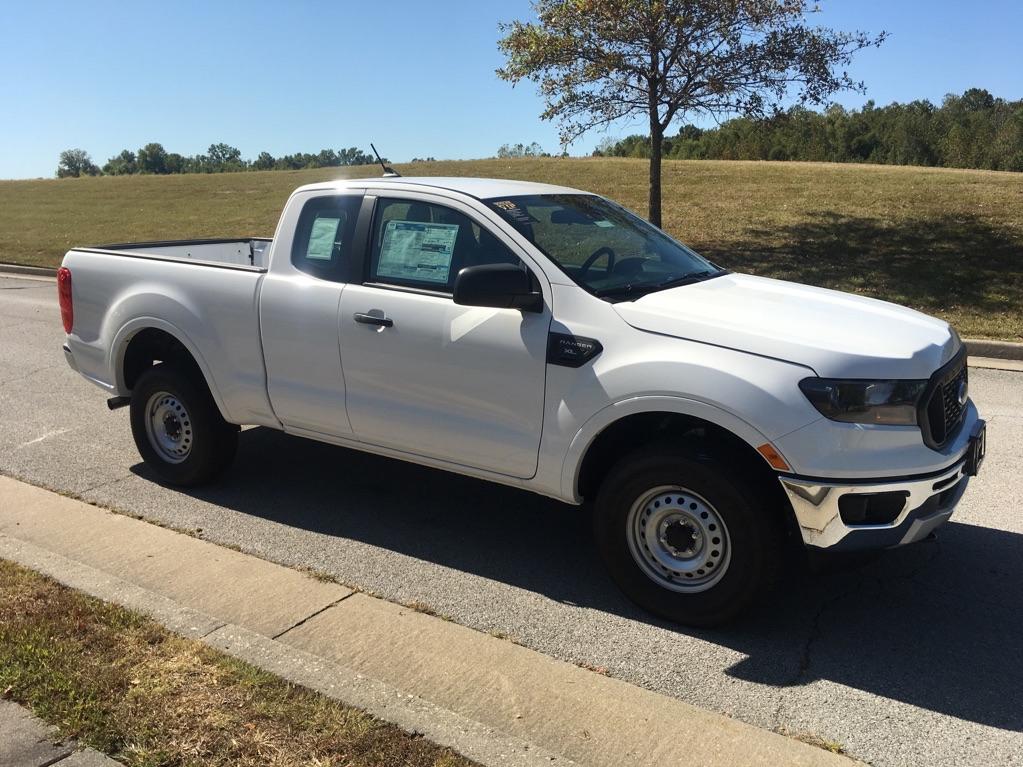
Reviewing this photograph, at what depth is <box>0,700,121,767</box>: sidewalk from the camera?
9.41 ft

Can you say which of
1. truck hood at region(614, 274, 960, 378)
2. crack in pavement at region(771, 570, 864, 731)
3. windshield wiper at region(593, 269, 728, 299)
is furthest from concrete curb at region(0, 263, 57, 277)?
crack in pavement at region(771, 570, 864, 731)

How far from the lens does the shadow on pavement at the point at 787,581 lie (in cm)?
359

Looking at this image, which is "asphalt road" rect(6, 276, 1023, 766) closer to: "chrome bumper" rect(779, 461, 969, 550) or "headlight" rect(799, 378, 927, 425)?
"chrome bumper" rect(779, 461, 969, 550)

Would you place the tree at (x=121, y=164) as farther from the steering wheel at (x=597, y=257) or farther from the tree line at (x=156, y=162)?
the steering wheel at (x=597, y=257)

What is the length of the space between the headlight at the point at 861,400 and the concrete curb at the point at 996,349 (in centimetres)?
712

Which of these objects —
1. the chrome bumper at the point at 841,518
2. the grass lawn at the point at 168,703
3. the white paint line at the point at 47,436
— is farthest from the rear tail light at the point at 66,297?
the chrome bumper at the point at 841,518

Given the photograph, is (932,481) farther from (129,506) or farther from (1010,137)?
(1010,137)

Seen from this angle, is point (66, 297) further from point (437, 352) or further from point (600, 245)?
point (600, 245)

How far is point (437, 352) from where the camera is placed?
4406 millimetres

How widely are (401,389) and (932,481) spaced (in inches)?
95.4

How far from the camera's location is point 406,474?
6.03 meters

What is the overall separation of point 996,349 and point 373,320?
7895mm

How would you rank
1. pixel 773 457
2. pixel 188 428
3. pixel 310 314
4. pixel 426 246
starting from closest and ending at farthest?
pixel 773 457, pixel 426 246, pixel 310 314, pixel 188 428

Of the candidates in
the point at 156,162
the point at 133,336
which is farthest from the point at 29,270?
the point at 156,162
